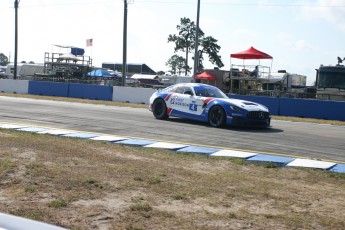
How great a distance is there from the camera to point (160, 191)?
570 centimetres

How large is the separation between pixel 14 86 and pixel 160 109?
73.8 ft

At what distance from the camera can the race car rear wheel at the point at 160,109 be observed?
15727 millimetres

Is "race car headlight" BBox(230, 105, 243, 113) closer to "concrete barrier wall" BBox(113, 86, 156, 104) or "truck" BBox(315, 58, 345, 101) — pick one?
"truck" BBox(315, 58, 345, 101)

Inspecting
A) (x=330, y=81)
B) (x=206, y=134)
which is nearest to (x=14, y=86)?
(x=330, y=81)

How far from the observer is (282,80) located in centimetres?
3312

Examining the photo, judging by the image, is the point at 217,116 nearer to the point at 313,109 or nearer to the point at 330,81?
the point at 313,109

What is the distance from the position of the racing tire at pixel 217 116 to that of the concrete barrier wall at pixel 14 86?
2314 centimetres

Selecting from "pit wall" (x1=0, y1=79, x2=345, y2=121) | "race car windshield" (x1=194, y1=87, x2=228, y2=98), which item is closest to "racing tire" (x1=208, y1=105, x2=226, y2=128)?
"race car windshield" (x1=194, y1=87, x2=228, y2=98)

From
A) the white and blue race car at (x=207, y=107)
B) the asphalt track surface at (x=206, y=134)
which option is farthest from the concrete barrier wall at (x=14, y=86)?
the white and blue race car at (x=207, y=107)

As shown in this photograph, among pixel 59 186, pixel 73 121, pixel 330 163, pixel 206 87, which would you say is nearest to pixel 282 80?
pixel 206 87

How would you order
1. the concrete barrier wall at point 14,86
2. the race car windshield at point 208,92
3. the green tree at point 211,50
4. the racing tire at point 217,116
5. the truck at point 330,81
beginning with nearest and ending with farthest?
the racing tire at point 217,116
the race car windshield at point 208,92
the truck at point 330,81
the concrete barrier wall at point 14,86
the green tree at point 211,50

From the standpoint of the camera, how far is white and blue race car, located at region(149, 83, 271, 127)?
1355 cm

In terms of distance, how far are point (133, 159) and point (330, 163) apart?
353 centimetres

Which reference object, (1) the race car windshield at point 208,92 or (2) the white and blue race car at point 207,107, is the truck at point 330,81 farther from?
(2) the white and blue race car at point 207,107
